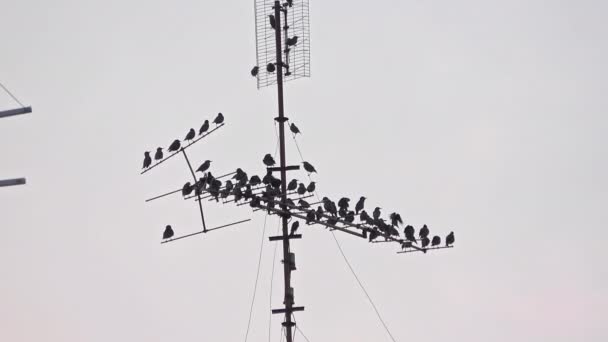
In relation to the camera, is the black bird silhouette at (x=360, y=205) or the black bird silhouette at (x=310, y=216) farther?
the black bird silhouette at (x=360, y=205)

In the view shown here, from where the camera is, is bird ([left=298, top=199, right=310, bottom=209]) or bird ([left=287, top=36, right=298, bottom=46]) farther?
bird ([left=287, top=36, right=298, bottom=46])

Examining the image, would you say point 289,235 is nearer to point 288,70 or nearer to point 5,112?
point 288,70

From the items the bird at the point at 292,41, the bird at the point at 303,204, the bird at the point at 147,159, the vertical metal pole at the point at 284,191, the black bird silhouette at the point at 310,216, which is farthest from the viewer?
the bird at the point at 147,159

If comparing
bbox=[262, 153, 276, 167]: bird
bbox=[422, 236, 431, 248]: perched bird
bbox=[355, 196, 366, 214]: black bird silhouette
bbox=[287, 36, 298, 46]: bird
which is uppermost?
bbox=[287, 36, 298, 46]: bird

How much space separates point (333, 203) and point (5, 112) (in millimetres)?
16413

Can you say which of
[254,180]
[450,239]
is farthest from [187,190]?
[450,239]

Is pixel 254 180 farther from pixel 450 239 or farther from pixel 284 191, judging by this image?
pixel 450 239

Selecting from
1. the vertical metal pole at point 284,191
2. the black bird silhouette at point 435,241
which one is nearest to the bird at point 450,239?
the black bird silhouette at point 435,241

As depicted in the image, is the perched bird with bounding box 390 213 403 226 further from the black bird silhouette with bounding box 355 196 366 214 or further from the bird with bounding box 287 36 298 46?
the bird with bounding box 287 36 298 46

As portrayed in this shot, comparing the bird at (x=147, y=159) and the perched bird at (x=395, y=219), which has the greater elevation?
the bird at (x=147, y=159)

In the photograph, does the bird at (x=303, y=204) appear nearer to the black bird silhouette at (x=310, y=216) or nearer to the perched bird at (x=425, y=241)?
the black bird silhouette at (x=310, y=216)

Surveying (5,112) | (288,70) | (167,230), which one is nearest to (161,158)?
(167,230)

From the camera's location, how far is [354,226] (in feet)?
129

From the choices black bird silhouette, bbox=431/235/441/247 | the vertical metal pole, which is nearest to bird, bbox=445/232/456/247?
black bird silhouette, bbox=431/235/441/247
